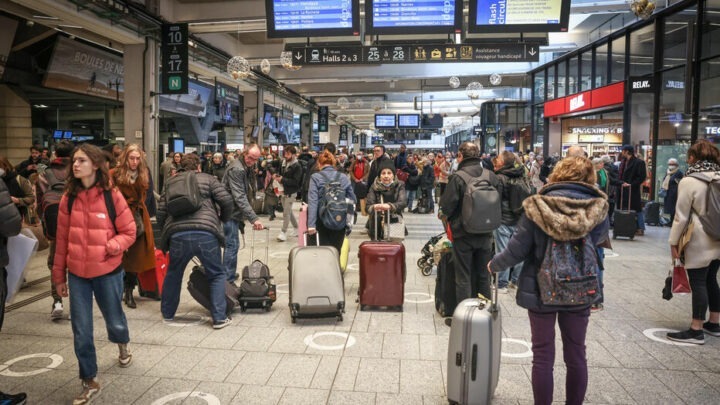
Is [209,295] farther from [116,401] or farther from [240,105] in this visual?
[240,105]

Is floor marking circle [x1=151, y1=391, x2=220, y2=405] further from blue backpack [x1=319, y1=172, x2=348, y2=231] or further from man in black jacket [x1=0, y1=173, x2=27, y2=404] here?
blue backpack [x1=319, y1=172, x2=348, y2=231]

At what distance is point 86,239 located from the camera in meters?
3.42

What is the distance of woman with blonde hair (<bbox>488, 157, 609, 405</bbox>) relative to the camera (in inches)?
113

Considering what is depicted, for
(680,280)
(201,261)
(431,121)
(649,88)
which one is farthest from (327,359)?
(431,121)

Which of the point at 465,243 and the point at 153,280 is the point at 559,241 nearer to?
the point at 465,243

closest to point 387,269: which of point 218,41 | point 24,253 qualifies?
point 24,253

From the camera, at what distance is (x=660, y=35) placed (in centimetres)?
1291

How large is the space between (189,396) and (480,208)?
2.66 meters

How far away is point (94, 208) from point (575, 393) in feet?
10.2

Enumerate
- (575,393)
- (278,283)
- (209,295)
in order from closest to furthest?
(575,393) < (209,295) < (278,283)

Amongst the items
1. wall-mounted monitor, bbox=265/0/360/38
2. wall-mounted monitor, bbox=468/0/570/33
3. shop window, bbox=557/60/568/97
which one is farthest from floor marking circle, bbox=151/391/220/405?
shop window, bbox=557/60/568/97

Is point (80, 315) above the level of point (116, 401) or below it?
above

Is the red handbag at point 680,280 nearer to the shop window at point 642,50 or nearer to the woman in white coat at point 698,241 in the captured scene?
the woman in white coat at point 698,241

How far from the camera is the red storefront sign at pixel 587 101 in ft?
48.5
